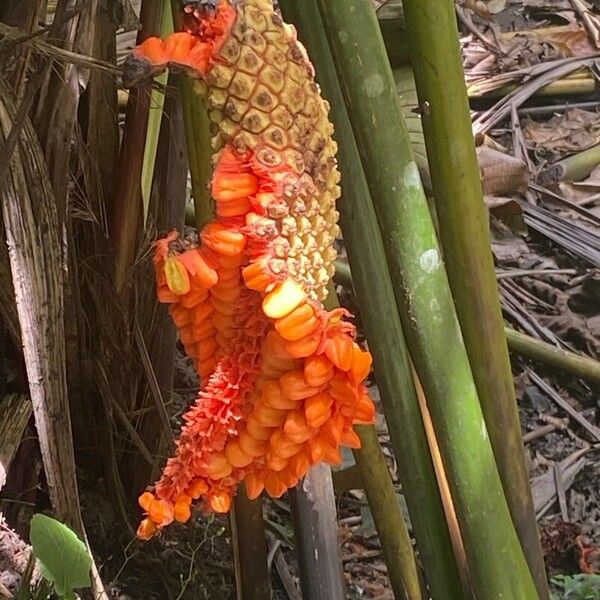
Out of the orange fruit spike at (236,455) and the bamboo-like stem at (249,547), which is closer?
the orange fruit spike at (236,455)

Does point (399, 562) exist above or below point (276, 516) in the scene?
above

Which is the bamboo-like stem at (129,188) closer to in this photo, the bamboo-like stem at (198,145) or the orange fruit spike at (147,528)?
the bamboo-like stem at (198,145)

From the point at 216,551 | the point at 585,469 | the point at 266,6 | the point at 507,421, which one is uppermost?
the point at 266,6

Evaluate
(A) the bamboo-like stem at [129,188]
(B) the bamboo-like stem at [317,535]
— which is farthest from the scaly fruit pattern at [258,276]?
(A) the bamboo-like stem at [129,188]

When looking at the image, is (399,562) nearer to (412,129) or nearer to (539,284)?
(412,129)

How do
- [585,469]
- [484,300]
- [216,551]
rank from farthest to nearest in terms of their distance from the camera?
[585,469]
[216,551]
[484,300]

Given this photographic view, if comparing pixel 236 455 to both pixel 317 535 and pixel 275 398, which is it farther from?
pixel 317 535

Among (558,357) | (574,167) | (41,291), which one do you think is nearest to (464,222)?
(41,291)

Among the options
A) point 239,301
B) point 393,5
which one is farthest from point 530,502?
point 393,5
